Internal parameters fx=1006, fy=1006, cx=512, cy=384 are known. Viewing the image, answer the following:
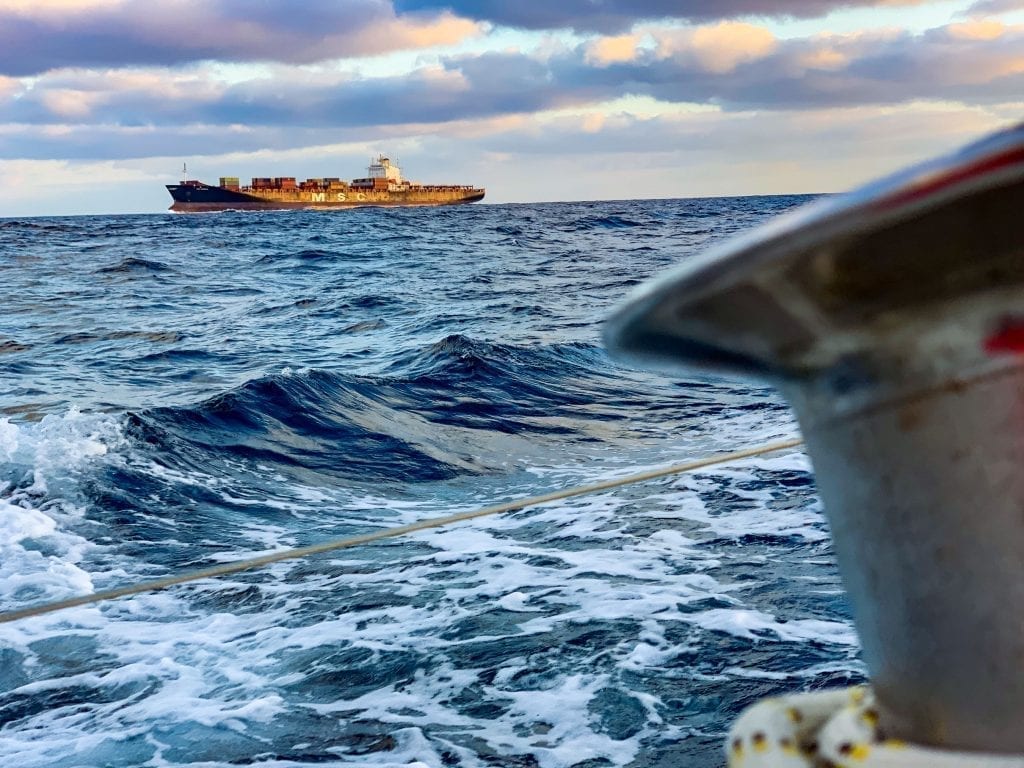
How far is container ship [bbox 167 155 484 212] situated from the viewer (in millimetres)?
61125

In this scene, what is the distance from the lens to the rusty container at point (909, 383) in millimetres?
479

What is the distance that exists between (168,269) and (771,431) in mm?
15490

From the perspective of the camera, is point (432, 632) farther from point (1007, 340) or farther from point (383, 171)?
point (383, 171)

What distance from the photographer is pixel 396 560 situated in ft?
13.2

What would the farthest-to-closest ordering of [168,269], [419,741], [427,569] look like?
[168,269] → [427,569] → [419,741]

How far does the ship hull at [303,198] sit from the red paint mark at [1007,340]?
62974 mm

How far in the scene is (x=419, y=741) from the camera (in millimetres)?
2531

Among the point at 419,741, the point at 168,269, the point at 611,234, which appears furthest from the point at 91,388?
the point at 611,234

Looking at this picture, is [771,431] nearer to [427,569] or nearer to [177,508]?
[427,569]

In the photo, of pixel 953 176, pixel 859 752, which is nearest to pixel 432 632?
pixel 859 752

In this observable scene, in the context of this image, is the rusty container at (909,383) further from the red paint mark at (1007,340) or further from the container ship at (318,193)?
the container ship at (318,193)

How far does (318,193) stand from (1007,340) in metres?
67.2

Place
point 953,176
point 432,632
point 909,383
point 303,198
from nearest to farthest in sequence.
→ 1. point 953,176
2. point 909,383
3. point 432,632
4. point 303,198

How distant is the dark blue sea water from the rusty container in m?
1.92
